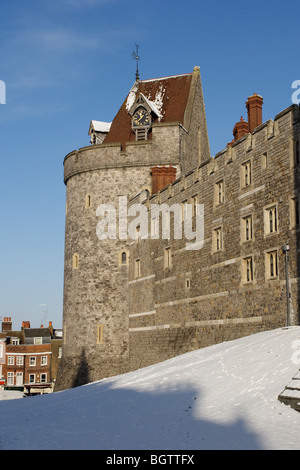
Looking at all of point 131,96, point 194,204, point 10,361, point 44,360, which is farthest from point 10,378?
point 194,204

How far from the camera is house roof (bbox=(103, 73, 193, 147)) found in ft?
140

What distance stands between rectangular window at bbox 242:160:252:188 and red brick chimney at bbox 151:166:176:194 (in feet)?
38.5

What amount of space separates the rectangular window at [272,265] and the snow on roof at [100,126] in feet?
83.5

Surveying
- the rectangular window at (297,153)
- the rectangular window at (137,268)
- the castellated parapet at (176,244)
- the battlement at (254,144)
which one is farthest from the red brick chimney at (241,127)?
the rectangular window at (297,153)

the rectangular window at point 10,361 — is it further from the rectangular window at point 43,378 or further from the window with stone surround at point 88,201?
the window with stone surround at point 88,201

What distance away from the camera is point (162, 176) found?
38000 mm

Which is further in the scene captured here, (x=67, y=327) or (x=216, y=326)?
(x=67, y=327)

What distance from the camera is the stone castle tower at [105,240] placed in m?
38.0

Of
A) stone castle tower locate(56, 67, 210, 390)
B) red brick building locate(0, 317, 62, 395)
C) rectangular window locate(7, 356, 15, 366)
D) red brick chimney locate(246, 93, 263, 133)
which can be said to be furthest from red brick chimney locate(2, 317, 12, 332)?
red brick chimney locate(246, 93, 263, 133)

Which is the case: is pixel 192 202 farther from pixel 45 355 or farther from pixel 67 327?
pixel 45 355

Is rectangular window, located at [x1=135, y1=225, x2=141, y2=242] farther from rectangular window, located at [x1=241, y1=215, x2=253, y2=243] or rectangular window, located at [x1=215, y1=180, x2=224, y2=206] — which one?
rectangular window, located at [x1=241, y1=215, x2=253, y2=243]

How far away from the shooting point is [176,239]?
106ft
